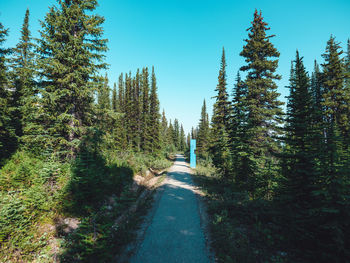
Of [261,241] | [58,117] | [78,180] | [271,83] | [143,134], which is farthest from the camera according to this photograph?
[143,134]

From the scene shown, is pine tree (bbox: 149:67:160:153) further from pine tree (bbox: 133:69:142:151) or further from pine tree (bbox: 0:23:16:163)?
pine tree (bbox: 0:23:16:163)

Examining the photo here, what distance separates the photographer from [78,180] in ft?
21.6

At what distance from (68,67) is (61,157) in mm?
5333

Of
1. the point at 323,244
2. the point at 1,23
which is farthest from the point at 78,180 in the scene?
the point at 1,23

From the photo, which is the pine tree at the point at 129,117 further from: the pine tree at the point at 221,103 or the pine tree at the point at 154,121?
the pine tree at the point at 221,103

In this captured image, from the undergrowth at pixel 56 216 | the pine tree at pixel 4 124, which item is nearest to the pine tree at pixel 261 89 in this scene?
the undergrowth at pixel 56 216

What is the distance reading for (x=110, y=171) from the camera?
10812 mm

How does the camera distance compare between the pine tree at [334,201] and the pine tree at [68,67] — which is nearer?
the pine tree at [334,201]

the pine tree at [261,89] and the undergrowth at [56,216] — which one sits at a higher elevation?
the pine tree at [261,89]

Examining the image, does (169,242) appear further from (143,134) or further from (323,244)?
(143,134)

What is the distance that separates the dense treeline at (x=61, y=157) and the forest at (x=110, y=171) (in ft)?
0.16

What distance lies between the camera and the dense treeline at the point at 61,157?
4.14m

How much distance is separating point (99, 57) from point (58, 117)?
4.62 meters

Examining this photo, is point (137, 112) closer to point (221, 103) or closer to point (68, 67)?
point (221, 103)
